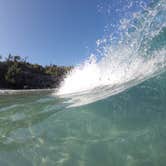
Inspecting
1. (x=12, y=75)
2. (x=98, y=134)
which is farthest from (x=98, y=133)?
(x=12, y=75)

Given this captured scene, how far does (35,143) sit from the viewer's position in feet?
14.5

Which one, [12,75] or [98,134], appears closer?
[98,134]

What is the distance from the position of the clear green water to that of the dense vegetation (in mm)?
35777

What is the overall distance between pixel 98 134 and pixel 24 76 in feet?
146

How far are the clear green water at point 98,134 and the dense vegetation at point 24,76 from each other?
35.8 m

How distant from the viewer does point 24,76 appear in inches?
1865

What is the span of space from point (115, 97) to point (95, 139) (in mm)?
1842

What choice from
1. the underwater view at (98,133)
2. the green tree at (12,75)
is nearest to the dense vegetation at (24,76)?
the green tree at (12,75)

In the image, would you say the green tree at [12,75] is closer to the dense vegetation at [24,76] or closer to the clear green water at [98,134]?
the dense vegetation at [24,76]

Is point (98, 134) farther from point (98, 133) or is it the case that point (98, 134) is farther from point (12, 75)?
point (12, 75)

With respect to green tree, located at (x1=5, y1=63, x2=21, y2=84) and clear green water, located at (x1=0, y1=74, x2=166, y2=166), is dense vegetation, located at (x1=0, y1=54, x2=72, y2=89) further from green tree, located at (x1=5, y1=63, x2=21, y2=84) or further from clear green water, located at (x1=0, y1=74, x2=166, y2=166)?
clear green water, located at (x1=0, y1=74, x2=166, y2=166)

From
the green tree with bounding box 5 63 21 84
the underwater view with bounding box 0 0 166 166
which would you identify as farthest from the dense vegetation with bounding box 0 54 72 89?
the underwater view with bounding box 0 0 166 166

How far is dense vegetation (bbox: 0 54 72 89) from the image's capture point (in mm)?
42484

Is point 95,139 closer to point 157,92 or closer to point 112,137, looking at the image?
point 112,137
